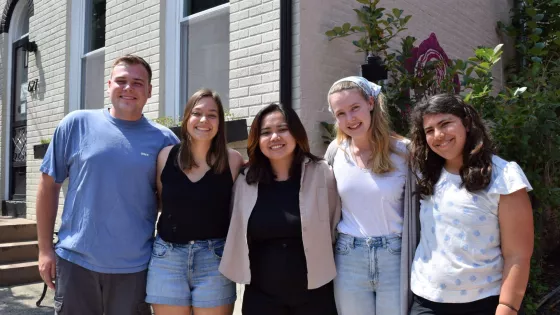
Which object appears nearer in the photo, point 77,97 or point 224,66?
point 224,66

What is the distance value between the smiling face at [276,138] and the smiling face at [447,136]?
0.72 meters

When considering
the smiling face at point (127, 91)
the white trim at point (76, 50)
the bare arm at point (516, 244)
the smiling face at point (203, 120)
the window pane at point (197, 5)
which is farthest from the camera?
the white trim at point (76, 50)

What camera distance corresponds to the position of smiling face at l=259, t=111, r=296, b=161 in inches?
99.1

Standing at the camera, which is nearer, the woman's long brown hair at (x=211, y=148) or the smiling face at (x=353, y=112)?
the smiling face at (x=353, y=112)

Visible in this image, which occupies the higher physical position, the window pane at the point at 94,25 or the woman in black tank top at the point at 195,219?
the window pane at the point at 94,25

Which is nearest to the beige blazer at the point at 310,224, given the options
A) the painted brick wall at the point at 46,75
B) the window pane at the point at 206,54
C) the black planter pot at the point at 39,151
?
the window pane at the point at 206,54

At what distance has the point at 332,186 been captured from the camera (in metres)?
2.53

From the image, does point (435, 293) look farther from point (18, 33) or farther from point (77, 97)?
point (18, 33)

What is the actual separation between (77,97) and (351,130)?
547cm

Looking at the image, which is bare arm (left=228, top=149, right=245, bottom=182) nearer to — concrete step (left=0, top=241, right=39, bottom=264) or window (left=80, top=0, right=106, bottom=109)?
window (left=80, top=0, right=106, bottom=109)

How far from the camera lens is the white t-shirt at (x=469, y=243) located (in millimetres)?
2037

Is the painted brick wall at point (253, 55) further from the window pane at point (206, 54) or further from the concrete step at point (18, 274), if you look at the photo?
the concrete step at point (18, 274)

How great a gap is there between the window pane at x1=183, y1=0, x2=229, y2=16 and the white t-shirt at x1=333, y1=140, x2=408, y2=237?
10.4 feet

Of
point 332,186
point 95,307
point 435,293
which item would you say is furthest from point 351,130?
point 95,307
